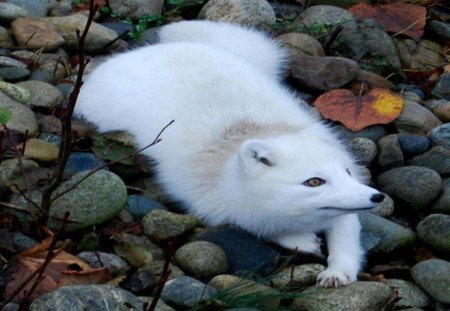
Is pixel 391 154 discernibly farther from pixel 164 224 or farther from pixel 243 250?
pixel 164 224

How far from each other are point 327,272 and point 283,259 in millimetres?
275

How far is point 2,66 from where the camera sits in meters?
5.21

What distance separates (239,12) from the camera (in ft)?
21.4

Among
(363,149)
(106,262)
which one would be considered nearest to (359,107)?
(363,149)

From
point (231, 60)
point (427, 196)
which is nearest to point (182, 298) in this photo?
point (427, 196)

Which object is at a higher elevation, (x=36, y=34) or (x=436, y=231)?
(x=436, y=231)

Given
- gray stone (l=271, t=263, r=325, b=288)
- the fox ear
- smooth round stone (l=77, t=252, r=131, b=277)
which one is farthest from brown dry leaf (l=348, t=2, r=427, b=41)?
smooth round stone (l=77, t=252, r=131, b=277)

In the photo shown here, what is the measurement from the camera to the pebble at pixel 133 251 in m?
3.76

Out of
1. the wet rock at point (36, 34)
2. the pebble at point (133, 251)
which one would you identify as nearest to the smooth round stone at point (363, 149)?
the pebble at point (133, 251)

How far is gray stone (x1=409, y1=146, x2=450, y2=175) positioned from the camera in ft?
15.7

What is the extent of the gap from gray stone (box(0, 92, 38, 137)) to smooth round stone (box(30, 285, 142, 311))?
1.69m

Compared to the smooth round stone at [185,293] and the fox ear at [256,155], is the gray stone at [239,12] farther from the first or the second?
the smooth round stone at [185,293]

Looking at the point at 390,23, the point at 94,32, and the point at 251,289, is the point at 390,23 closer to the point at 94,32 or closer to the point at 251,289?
the point at 94,32

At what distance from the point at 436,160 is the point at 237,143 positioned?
1.18 m
